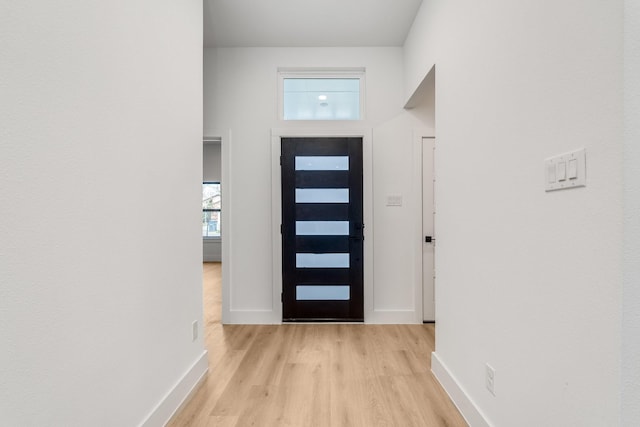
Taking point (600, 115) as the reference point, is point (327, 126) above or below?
above

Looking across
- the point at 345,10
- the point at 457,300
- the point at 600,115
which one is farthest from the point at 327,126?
the point at 600,115

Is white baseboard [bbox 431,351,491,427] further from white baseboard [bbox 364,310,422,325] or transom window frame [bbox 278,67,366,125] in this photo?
transom window frame [bbox 278,67,366,125]

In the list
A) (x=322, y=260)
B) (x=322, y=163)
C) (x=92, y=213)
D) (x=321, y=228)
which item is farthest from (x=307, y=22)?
(x=92, y=213)

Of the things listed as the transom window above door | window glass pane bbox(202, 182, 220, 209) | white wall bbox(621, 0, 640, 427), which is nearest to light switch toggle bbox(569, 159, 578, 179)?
white wall bbox(621, 0, 640, 427)

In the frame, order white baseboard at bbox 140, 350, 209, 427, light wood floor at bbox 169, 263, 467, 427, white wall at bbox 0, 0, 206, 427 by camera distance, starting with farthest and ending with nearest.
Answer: light wood floor at bbox 169, 263, 467, 427 → white baseboard at bbox 140, 350, 209, 427 → white wall at bbox 0, 0, 206, 427

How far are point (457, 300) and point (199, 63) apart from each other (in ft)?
7.98

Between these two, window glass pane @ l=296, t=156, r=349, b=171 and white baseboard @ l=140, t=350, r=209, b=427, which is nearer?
white baseboard @ l=140, t=350, r=209, b=427

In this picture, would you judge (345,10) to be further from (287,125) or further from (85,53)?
(85,53)

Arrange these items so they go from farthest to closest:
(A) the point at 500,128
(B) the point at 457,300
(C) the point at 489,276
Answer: (B) the point at 457,300 → (C) the point at 489,276 → (A) the point at 500,128

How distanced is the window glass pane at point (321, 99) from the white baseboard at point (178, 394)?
8.58 feet

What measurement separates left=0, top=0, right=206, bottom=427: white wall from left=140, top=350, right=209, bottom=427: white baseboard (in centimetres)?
2

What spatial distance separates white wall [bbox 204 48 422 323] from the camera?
372 centimetres

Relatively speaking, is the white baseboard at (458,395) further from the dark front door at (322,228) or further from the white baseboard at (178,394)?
the white baseboard at (178,394)

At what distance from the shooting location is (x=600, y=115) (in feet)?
3.27
